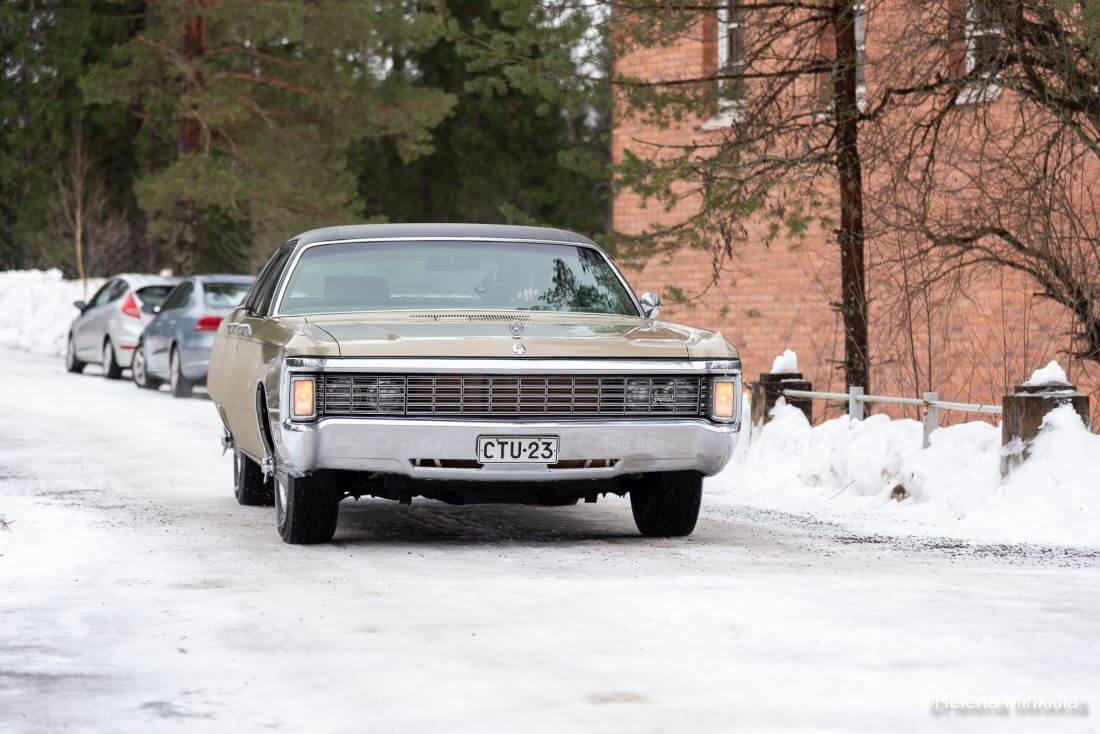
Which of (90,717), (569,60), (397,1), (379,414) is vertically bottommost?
(90,717)

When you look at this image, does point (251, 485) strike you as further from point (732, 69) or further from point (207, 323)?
point (207, 323)

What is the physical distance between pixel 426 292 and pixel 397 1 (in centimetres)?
2955

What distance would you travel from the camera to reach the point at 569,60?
1570 centimetres

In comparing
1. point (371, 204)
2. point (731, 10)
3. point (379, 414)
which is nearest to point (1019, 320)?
point (731, 10)

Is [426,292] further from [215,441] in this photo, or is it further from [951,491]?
[215,441]

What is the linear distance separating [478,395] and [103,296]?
18849 mm

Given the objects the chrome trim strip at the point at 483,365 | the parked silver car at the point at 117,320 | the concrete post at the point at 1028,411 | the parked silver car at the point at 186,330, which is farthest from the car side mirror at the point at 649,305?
the parked silver car at the point at 117,320

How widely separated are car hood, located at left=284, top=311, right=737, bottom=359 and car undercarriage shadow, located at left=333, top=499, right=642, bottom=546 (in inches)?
46.0

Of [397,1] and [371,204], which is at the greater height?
[397,1]

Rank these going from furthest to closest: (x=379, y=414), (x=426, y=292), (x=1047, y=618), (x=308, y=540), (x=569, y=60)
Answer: (x=569, y=60)
(x=426, y=292)
(x=308, y=540)
(x=379, y=414)
(x=1047, y=618)

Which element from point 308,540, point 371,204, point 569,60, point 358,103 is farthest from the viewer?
point 371,204

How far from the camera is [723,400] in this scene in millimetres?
9133

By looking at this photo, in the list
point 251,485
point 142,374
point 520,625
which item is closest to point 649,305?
point 251,485

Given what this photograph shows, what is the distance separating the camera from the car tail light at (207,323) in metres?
22.2
